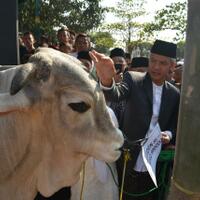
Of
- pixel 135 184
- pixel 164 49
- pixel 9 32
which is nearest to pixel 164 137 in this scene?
pixel 135 184

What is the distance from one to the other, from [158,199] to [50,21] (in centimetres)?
1683

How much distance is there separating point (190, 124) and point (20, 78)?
1.16m

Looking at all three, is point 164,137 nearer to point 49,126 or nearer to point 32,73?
point 49,126

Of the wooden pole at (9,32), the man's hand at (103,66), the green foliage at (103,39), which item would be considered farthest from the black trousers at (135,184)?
the green foliage at (103,39)

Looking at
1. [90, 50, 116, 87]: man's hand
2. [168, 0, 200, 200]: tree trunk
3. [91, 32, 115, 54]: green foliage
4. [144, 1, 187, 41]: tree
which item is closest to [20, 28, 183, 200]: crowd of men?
[90, 50, 116, 87]: man's hand

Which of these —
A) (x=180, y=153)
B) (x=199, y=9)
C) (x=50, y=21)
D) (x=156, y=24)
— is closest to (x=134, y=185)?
(x=180, y=153)

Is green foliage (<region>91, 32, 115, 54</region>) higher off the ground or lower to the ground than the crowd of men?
lower

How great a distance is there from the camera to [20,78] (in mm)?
2129

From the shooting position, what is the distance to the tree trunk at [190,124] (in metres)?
2.45

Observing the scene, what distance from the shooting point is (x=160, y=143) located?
358 cm

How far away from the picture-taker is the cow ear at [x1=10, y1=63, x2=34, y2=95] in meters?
2.11

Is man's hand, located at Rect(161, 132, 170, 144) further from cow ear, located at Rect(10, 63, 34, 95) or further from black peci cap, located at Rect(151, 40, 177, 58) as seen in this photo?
cow ear, located at Rect(10, 63, 34, 95)

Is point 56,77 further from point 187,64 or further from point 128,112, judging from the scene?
point 128,112

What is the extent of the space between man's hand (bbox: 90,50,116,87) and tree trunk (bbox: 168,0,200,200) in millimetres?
582
